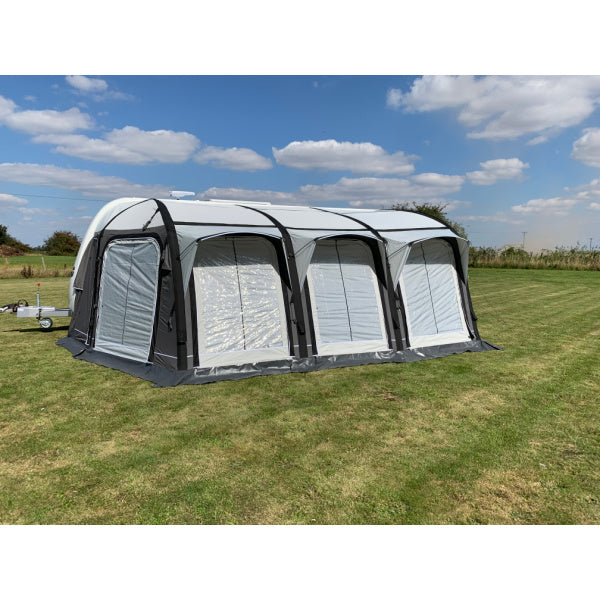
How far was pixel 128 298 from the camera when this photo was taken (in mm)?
7746

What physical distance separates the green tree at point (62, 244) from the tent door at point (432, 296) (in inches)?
2411

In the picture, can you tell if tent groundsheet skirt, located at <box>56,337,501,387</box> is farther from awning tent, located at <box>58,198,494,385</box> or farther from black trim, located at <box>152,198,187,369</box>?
black trim, located at <box>152,198,187,369</box>

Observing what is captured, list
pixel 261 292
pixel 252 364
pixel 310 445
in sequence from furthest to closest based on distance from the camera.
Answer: pixel 261 292 < pixel 252 364 < pixel 310 445

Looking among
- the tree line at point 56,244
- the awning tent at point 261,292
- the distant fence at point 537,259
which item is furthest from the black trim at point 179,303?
the tree line at point 56,244

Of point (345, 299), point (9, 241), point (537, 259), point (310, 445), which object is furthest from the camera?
point (9, 241)

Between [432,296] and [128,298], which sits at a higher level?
[128,298]

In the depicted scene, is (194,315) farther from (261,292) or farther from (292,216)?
(292,216)

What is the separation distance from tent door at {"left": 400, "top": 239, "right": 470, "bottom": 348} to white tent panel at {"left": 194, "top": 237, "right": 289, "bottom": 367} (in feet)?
8.52

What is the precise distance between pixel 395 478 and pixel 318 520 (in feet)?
3.16

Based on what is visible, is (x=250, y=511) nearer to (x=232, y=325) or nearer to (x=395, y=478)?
(x=395, y=478)

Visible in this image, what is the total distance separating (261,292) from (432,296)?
355 centimetres

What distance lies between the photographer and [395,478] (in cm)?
412

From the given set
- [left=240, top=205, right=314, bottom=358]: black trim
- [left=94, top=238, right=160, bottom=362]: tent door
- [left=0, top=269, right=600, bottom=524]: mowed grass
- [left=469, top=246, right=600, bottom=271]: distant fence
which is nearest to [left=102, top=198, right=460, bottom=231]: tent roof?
[left=240, top=205, right=314, bottom=358]: black trim

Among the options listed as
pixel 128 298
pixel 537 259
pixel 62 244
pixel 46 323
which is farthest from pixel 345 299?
pixel 62 244
